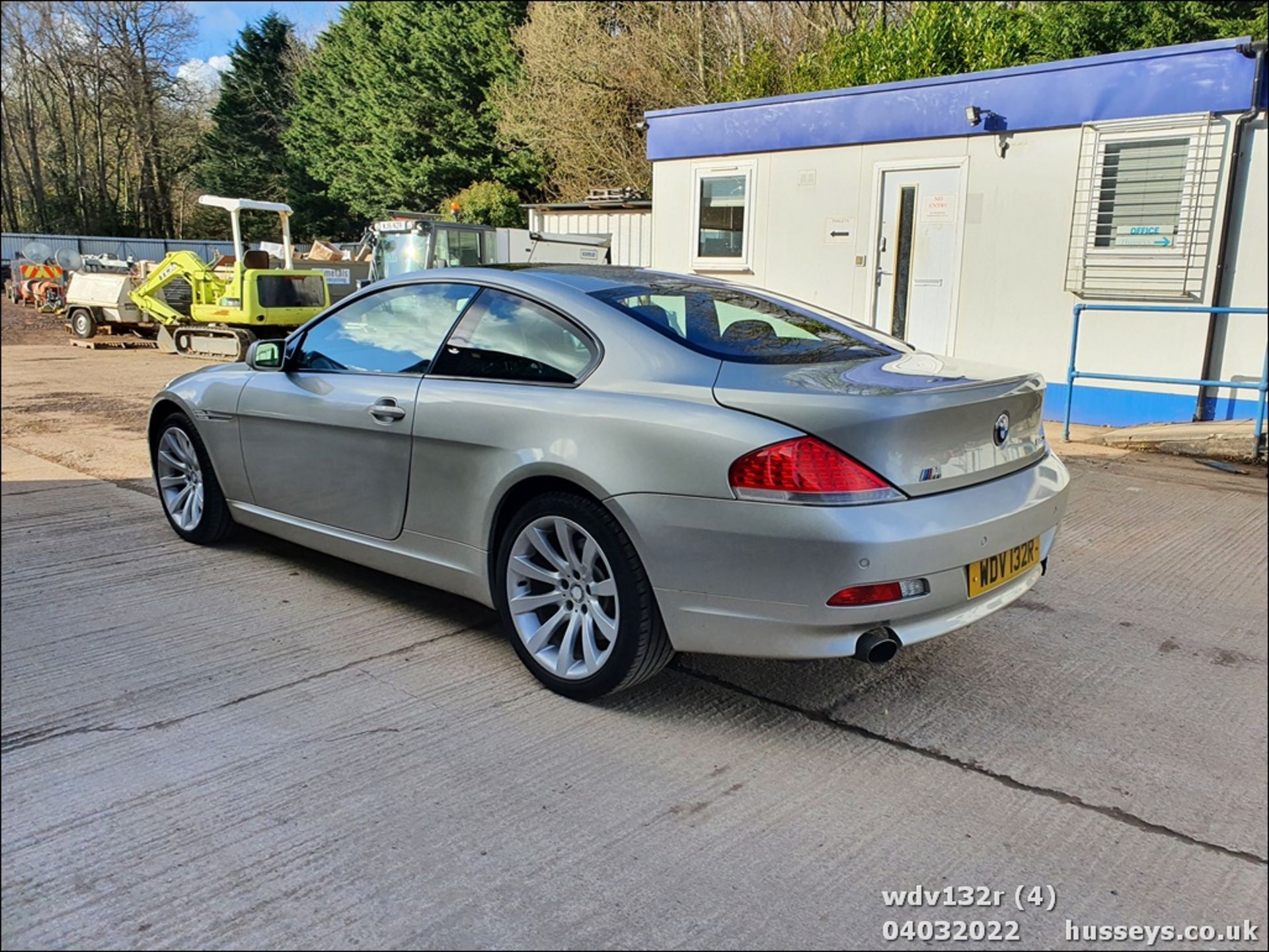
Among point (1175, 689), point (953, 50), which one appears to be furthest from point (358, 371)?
point (953, 50)

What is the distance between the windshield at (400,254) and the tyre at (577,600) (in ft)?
38.5

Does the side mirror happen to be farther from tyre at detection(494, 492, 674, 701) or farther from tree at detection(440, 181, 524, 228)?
tree at detection(440, 181, 524, 228)

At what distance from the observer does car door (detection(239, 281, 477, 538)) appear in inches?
152

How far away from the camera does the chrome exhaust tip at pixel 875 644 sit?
2.86m

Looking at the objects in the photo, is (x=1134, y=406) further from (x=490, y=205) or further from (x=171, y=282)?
(x=490, y=205)

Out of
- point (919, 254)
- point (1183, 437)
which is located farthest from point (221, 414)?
point (919, 254)

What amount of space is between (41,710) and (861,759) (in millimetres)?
2496

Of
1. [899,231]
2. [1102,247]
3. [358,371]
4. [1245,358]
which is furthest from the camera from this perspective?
[899,231]

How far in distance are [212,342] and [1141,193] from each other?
517 inches

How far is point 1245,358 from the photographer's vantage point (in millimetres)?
8383

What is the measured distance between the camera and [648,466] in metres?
3.01

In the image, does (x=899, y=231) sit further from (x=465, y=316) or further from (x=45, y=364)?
(x=45, y=364)

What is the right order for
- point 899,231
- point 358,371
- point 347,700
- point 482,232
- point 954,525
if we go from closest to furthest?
1. point 954,525
2. point 347,700
3. point 358,371
4. point 899,231
5. point 482,232

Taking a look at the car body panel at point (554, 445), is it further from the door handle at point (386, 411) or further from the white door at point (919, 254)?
the white door at point (919, 254)
